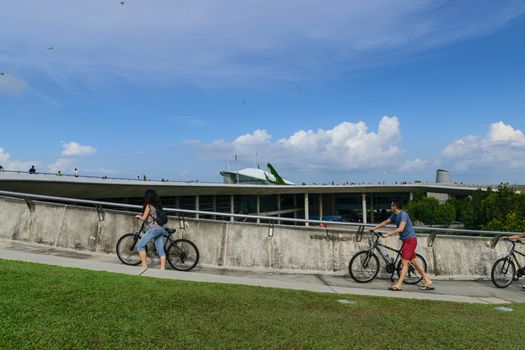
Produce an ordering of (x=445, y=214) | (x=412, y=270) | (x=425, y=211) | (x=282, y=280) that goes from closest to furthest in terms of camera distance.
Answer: (x=282, y=280) < (x=412, y=270) < (x=445, y=214) < (x=425, y=211)

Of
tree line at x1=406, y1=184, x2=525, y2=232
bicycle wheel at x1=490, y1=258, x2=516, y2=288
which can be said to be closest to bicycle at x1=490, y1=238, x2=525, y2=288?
bicycle wheel at x1=490, y1=258, x2=516, y2=288

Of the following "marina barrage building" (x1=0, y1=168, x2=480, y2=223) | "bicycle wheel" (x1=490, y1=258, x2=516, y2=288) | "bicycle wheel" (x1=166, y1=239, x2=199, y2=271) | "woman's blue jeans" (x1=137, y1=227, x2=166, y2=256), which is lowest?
"bicycle wheel" (x1=490, y1=258, x2=516, y2=288)

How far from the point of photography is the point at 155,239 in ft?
29.0

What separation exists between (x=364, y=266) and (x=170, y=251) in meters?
4.33

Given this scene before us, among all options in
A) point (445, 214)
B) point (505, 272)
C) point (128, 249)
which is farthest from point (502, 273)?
point (445, 214)

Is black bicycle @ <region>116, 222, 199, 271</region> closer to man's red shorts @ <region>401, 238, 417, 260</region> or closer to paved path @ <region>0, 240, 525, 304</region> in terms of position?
paved path @ <region>0, 240, 525, 304</region>

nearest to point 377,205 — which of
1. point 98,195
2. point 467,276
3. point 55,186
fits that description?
point 98,195

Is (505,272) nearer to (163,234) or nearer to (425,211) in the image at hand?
(163,234)

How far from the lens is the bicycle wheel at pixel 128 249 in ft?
29.6

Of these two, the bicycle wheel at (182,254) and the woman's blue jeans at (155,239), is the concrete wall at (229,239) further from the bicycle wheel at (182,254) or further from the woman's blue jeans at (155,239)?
the woman's blue jeans at (155,239)

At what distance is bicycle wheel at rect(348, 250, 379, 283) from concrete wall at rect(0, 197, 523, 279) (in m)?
0.62

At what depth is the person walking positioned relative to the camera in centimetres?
866

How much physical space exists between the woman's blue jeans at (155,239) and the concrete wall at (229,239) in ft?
3.43

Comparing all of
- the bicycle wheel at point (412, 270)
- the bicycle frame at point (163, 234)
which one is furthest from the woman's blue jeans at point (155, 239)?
the bicycle wheel at point (412, 270)
